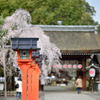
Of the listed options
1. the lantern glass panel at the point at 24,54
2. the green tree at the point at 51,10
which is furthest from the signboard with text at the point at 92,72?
the lantern glass panel at the point at 24,54

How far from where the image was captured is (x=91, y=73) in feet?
117

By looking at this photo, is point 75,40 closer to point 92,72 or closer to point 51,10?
point 92,72

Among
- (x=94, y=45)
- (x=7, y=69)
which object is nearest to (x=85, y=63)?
(x=94, y=45)

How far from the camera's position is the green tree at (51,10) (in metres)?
53.5

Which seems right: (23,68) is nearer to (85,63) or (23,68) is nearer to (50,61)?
(50,61)

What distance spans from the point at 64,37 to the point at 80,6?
19489mm

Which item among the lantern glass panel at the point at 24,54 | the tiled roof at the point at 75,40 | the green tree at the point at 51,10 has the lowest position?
the lantern glass panel at the point at 24,54

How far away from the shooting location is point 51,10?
185ft

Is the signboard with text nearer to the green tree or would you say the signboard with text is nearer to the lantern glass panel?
the green tree

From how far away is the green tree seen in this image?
53531 millimetres

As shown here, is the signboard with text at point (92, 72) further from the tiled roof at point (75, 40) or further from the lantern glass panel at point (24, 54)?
the lantern glass panel at point (24, 54)

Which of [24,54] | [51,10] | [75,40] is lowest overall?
[24,54]

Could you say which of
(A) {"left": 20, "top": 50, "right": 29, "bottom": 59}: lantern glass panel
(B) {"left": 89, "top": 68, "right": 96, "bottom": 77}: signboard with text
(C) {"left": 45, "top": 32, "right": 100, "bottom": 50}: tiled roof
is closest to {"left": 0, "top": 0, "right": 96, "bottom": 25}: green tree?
(C) {"left": 45, "top": 32, "right": 100, "bottom": 50}: tiled roof

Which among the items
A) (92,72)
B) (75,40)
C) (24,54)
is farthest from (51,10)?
(24,54)
